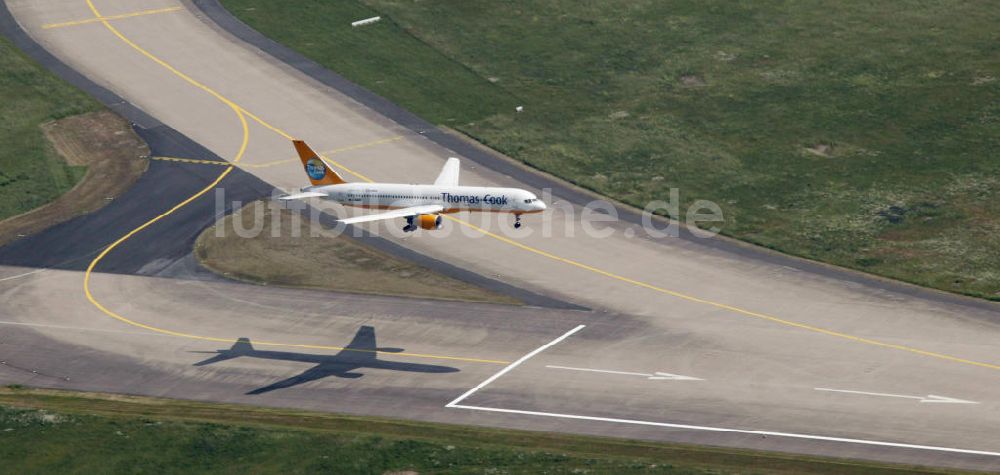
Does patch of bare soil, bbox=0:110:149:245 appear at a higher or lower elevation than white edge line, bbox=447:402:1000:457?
higher

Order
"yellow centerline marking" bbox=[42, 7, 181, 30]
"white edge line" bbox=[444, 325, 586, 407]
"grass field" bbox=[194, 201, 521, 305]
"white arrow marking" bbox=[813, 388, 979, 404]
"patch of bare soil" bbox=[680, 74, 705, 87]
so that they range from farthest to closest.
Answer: "yellow centerline marking" bbox=[42, 7, 181, 30], "patch of bare soil" bbox=[680, 74, 705, 87], "grass field" bbox=[194, 201, 521, 305], "white edge line" bbox=[444, 325, 586, 407], "white arrow marking" bbox=[813, 388, 979, 404]

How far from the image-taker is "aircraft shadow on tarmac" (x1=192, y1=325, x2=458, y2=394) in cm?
11181

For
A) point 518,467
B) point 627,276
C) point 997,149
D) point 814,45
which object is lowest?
point 518,467

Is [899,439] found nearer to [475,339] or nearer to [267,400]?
[475,339]

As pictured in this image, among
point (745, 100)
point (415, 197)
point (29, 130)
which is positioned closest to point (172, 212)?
point (29, 130)

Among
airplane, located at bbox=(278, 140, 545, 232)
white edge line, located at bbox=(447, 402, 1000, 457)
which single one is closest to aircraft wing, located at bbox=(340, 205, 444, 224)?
airplane, located at bbox=(278, 140, 545, 232)

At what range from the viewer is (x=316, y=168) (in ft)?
429

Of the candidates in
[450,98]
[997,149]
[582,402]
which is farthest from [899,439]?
[450,98]

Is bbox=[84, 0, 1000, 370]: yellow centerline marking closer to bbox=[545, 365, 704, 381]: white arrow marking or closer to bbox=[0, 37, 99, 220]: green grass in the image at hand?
bbox=[545, 365, 704, 381]: white arrow marking

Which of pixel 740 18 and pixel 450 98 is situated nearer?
pixel 450 98

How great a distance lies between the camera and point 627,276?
128 m

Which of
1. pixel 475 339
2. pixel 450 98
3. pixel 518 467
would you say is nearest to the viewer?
pixel 518 467

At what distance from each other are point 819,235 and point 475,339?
128 ft

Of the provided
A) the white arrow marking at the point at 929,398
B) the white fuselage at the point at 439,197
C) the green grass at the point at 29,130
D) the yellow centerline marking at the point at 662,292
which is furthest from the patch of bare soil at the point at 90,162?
the white arrow marking at the point at 929,398
